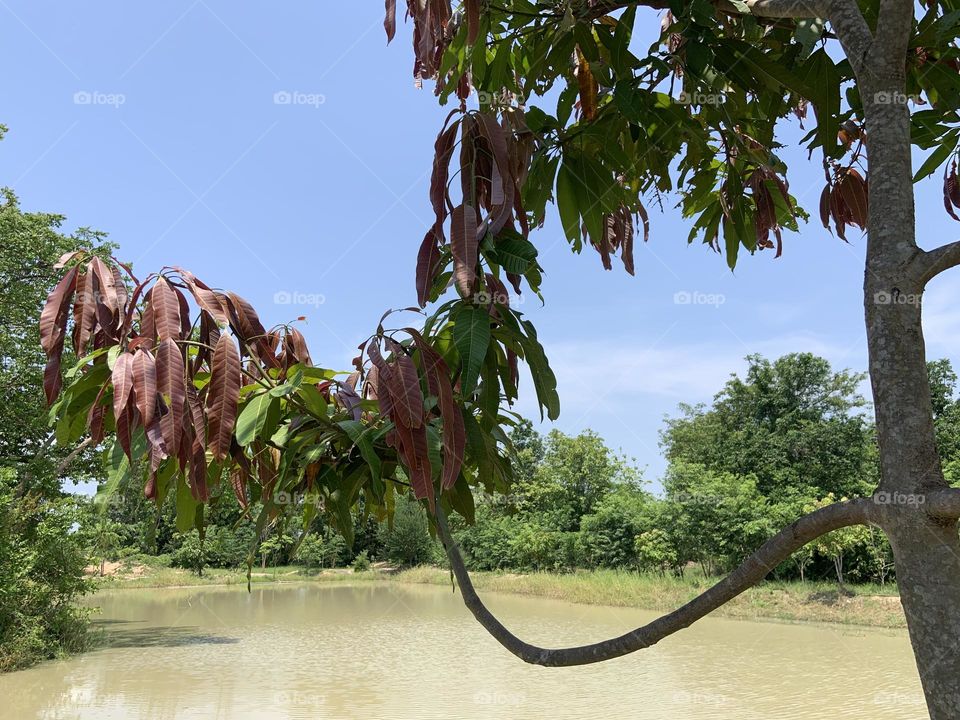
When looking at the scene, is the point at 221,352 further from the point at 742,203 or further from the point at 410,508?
the point at 410,508

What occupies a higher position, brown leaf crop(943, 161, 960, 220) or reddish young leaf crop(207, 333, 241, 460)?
brown leaf crop(943, 161, 960, 220)

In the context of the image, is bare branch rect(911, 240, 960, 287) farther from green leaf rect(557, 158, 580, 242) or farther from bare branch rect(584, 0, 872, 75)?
green leaf rect(557, 158, 580, 242)

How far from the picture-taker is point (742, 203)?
1.60m

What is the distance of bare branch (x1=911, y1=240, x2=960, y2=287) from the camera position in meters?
0.73

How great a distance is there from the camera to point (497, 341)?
978 millimetres

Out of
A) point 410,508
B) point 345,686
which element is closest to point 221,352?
point 345,686

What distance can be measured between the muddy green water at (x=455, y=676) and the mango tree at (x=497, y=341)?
6.45 metres

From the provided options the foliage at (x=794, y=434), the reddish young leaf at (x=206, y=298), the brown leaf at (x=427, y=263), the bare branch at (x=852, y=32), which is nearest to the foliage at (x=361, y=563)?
the foliage at (x=794, y=434)

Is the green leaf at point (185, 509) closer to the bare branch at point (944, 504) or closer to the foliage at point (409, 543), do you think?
the bare branch at point (944, 504)

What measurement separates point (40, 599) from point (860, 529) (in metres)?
12.3

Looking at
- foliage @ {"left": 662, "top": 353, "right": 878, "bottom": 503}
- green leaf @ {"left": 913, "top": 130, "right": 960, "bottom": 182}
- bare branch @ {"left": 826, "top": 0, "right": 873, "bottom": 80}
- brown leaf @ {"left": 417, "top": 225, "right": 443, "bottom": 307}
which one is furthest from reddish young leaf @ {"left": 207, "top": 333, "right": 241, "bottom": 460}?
foliage @ {"left": 662, "top": 353, "right": 878, "bottom": 503}

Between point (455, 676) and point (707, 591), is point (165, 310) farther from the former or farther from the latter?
point (455, 676)

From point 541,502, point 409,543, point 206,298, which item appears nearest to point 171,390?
point 206,298

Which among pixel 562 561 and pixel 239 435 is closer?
pixel 239 435
